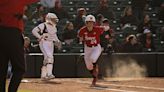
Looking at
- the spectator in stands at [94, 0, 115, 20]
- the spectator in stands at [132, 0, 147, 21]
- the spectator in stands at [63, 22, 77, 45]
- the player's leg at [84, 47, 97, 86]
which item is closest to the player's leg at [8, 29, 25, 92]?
the player's leg at [84, 47, 97, 86]

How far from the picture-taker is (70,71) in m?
17.9

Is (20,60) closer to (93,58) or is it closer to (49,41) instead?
(93,58)

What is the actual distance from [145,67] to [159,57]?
23.9 inches

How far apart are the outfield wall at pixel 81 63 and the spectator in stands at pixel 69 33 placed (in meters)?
1.21

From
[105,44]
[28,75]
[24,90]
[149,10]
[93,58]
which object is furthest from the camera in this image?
[149,10]

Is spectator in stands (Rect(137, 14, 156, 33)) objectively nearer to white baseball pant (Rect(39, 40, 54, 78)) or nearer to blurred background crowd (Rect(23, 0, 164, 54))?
blurred background crowd (Rect(23, 0, 164, 54))

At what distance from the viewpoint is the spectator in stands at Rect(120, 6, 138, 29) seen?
791 inches

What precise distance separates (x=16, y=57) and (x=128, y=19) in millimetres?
13714

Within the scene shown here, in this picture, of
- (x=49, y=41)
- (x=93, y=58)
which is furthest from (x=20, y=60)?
(x=49, y=41)

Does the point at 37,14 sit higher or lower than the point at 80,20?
higher

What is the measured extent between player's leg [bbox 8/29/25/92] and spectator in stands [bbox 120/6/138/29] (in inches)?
529

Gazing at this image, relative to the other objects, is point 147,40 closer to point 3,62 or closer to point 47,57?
point 47,57

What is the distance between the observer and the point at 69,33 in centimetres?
1883

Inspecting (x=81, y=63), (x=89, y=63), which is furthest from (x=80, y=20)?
(x=89, y=63)
